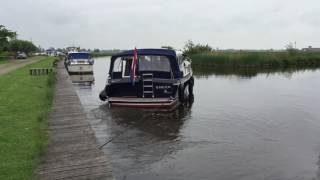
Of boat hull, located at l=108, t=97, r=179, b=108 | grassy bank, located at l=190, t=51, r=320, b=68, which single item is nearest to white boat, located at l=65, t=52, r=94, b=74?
grassy bank, located at l=190, t=51, r=320, b=68

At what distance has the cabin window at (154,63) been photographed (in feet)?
71.4

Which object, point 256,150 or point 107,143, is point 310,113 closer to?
point 256,150

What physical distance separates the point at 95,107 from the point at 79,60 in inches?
1087

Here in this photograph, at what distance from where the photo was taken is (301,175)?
1074 centimetres

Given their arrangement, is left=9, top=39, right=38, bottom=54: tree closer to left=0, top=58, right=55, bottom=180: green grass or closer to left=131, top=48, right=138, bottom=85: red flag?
left=131, top=48, right=138, bottom=85: red flag

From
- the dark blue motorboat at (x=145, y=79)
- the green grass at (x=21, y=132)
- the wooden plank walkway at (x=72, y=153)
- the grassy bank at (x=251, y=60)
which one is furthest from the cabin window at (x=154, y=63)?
the grassy bank at (x=251, y=60)

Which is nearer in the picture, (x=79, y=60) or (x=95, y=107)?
(x=95, y=107)

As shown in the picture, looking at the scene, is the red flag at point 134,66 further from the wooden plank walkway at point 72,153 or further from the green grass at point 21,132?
the wooden plank walkway at point 72,153

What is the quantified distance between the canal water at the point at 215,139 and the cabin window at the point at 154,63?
6.93ft

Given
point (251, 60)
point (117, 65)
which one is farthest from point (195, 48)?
point (117, 65)

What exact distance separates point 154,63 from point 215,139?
7763 mm

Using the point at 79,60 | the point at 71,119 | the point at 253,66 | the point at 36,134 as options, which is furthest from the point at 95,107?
the point at 253,66

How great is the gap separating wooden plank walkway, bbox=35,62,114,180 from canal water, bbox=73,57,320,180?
915mm

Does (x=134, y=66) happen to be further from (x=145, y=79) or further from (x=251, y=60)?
(x=251, y=60)
